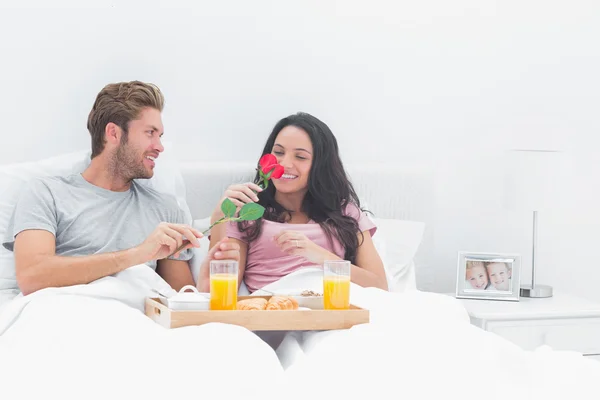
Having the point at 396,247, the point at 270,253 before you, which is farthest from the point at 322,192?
the point at 396,247

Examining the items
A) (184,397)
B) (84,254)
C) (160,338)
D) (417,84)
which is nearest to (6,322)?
(84,254)

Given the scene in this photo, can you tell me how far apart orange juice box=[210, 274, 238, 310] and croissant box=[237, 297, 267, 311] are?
0.03 metres

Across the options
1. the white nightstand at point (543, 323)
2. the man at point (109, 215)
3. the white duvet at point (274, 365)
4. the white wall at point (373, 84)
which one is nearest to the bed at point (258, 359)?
the white duvet at point (274, 365)

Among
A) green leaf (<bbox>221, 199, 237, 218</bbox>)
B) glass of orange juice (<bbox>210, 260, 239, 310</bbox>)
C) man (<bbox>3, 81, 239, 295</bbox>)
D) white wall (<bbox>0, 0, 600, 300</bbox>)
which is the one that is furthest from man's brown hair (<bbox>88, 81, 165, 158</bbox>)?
glass of orange juice (<bbox>210, 260, 239, 310</bbox>)

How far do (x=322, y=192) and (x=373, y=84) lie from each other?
28.6 inches

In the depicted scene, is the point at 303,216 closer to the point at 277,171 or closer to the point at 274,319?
the point at 277,171

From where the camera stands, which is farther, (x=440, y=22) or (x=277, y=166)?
(x=440, y=22)

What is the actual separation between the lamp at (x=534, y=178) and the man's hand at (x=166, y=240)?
137 cm

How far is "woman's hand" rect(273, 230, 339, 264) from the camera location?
234 centimetres

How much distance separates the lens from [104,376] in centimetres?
140

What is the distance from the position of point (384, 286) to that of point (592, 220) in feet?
4.42

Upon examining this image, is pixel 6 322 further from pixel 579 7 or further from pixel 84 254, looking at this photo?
pixel 579 7

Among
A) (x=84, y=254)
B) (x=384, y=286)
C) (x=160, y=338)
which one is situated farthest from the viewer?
(x=384, y=286)

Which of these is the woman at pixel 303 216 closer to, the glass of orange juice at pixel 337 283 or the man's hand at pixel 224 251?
the man's hand at pixel 224 251
